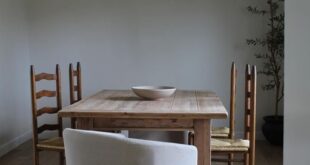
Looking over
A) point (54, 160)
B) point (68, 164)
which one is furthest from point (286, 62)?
point (54, 160)

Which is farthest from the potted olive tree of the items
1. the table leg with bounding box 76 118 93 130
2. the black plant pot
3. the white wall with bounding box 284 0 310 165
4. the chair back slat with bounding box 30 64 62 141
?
the white wall with bounding box 284 0 310 165

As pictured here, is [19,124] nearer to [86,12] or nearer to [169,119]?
[86,12]

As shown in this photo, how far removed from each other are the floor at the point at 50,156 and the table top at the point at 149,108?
4.02ft

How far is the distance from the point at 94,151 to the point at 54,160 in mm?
2438

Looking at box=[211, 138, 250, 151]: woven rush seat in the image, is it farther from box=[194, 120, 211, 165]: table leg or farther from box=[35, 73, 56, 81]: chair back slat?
box=[35, 73, 56, 81]: chair back slat

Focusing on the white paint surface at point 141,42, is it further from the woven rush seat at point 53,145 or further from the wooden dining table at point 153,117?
the wooden dining table at point 153,117

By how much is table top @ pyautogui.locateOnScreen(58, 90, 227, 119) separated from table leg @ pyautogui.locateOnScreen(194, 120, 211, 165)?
0.27ft

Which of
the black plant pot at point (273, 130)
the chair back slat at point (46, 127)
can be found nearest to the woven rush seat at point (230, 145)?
the chair back slat at point (46, 127)

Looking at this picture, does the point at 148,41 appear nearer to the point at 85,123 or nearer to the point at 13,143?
the point at 13,143

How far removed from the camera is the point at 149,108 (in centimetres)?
228

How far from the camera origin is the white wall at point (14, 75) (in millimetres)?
3947

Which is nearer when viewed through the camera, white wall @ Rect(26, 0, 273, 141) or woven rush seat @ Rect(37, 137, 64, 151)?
woven rush seat @ Rect(37, 137, 64, 151)

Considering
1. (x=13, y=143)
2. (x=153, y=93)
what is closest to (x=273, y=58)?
(x=153, y=93)

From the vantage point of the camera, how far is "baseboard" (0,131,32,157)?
12.9ft
